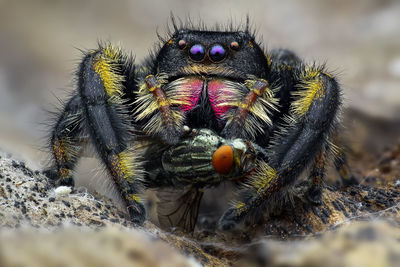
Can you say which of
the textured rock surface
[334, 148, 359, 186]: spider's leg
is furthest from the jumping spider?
[334, 148, 359, 186]: spider's leg

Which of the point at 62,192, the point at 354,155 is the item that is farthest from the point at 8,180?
the point at 354,155

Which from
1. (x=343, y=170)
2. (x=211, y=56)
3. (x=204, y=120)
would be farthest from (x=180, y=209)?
(x=343, y=170)

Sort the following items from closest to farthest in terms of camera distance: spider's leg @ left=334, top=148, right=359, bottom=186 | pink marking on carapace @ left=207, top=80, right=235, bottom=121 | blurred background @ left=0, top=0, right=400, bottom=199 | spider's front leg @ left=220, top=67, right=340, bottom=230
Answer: spider's front leg @ left=220, top=67, right=340, bottom=230
pink marking on carapace @ left=207, top=80, right=235, bottom=121
spider's leg @ left=334, top=148, right=359, bottom=186
blurred background @ left=0, top=0, right=400, bottom=199

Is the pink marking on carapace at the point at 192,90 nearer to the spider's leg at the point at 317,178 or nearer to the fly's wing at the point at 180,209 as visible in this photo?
the fly's wing at the point at 180,209

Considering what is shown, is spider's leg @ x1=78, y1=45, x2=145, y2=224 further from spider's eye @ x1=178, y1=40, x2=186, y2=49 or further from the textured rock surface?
spider's eye @ x1=178, y1=40, x2=186, y2=49

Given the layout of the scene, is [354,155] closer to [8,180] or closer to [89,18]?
[8,180]

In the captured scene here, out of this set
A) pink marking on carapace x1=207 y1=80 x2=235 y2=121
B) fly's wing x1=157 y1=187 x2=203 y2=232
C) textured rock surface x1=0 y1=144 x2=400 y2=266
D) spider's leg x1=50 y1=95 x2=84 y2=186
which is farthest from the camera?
fly's wing x1=157 y1=187 x2=203 y2=232

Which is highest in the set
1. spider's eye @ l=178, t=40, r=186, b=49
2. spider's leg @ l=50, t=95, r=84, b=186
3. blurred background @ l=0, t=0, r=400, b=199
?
blurred background @ l=0, t=0, r=400, b=199

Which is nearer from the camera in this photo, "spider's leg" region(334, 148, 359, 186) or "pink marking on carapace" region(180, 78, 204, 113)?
"pink marking on carapace" region(180, 78, 204, 113)
